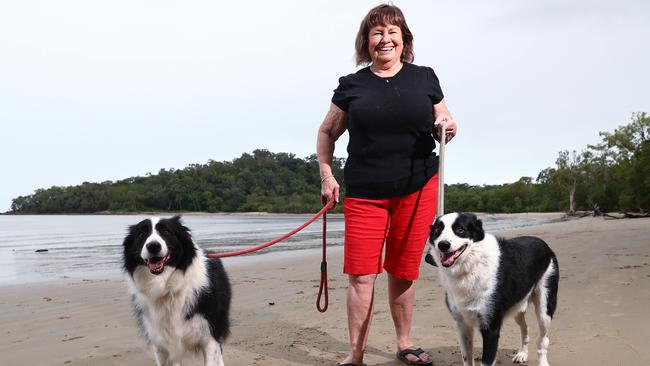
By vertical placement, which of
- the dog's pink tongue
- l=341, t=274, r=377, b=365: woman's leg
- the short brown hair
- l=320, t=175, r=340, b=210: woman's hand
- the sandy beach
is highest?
the short brown hair

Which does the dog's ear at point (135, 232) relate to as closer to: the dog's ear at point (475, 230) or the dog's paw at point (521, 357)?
the dog's ear at point (475, 230)

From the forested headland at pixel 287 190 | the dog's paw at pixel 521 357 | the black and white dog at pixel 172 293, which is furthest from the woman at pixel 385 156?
the forested headland at pixel 287 190

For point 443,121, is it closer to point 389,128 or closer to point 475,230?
point 389,128

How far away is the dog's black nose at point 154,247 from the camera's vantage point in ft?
11.5

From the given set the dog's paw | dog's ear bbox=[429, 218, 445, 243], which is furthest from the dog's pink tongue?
the dog's paw

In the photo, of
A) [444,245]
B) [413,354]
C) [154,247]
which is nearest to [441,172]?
[444,245]

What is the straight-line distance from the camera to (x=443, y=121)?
152 inches

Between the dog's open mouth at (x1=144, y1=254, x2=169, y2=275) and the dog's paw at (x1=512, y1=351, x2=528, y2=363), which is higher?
the dog's open mouth at (x1=144, y1=254, x2=169, y2=275)

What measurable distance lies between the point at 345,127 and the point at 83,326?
12.5 ft

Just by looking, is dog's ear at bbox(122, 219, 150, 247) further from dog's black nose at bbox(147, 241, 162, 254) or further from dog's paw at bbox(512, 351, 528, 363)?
dog's paw at bbox(512, 351, 528, 363)

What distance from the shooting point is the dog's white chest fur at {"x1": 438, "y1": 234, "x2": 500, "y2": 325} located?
3.56 meters

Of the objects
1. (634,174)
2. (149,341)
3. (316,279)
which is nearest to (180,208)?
(634,174)

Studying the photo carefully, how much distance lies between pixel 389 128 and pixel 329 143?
1.89ft

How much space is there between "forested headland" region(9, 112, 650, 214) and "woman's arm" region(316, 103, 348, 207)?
34.1 m
